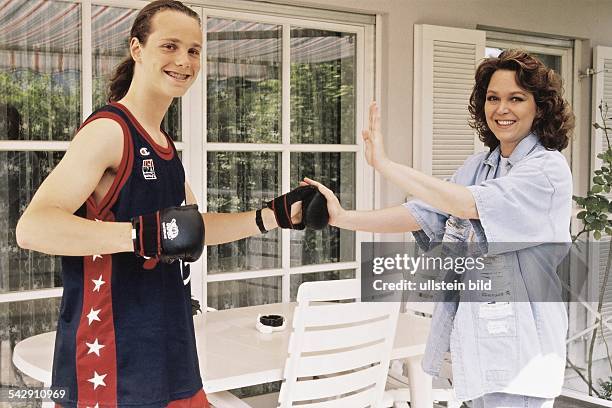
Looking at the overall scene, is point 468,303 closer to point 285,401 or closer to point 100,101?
point 285,401

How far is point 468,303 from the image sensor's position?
212cm

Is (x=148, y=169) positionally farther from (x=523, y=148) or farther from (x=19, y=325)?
(x=19, y=325)

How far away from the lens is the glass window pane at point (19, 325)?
3420 mm

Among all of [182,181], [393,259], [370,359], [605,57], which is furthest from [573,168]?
[182,181]

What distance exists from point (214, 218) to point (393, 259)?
2538 mm

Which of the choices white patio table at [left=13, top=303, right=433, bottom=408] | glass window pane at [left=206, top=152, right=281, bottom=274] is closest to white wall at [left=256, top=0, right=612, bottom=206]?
glass window pane at [left=206, top=152, right=281, bottom=274]

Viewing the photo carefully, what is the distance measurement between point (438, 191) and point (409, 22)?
270cm

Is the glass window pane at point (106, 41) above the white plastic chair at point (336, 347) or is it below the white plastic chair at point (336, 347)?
above

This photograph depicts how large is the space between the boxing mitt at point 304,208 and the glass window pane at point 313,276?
1.88 metres

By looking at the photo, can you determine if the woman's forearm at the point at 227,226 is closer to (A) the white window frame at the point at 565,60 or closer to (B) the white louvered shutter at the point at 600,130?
(A) the white window frame at the point at 565,60

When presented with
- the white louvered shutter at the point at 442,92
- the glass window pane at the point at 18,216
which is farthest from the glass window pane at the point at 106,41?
the white louvered shutter at the point at 442,92

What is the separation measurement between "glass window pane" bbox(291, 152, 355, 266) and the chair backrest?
56.3 inches

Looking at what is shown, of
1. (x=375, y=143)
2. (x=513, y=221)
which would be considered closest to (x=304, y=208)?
(x=375, y=143)

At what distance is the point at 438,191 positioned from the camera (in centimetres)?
203
